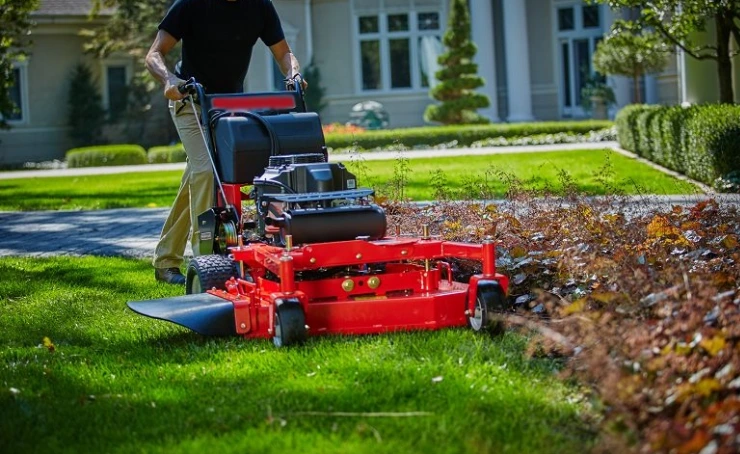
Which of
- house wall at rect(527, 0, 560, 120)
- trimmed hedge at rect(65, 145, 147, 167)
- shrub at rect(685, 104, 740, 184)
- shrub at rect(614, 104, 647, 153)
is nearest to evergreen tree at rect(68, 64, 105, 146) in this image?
trimmed hedge at rect(65, 145, 147, 167)

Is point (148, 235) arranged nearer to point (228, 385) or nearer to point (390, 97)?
point (228, 385)

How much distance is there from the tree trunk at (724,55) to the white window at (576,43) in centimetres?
1492

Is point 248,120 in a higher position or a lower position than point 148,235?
higher

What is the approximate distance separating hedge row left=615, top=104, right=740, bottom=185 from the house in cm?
1372

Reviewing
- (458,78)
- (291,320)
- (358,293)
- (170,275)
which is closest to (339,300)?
(358,293)

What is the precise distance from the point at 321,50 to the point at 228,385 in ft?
91.1

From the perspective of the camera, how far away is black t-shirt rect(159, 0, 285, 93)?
6.58 meters

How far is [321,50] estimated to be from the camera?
31.7m

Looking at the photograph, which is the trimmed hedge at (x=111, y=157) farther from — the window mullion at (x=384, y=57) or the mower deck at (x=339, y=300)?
the mower deck at (x=339, y=300)

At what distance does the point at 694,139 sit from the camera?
40.3 ft

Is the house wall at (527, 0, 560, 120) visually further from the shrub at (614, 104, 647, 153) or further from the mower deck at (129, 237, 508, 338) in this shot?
the mower deck at (129, 237, 508, 338)

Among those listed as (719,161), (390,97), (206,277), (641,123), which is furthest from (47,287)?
(390,97)

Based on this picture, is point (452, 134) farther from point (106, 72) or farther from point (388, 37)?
point (106, 72)

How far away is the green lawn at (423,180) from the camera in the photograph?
40.8ft
